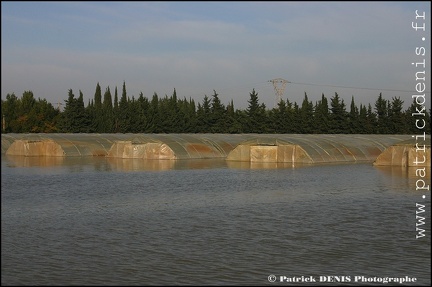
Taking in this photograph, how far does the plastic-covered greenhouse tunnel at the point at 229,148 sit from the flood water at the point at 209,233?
1430 centimetres

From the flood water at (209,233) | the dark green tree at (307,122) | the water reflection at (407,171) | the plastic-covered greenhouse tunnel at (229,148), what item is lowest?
the flood water at (209,233)

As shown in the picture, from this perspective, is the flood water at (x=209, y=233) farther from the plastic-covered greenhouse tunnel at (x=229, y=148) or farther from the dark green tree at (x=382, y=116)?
the dark green tree at (x=382, y=116)

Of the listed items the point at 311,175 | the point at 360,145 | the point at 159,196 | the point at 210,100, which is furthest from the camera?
the point at 210,100

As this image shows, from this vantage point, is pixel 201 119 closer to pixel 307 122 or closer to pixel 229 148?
pixel 307 122

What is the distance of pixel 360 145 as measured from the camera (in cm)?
4728

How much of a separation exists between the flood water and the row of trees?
164ft

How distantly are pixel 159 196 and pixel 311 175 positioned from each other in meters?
11.6

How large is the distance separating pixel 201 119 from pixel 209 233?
217ft

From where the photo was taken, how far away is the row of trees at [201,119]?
75875 millimetres

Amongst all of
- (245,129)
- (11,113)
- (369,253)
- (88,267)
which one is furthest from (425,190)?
(11,113)

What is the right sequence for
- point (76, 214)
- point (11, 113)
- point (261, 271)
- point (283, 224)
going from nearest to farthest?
1. point (261, 271)
2. point (283, 224)
3. point (76, 214)
4. point (11, 113)

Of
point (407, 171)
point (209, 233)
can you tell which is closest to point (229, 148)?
point (407, 171)

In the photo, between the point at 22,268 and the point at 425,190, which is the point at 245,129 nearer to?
the point at 425,190

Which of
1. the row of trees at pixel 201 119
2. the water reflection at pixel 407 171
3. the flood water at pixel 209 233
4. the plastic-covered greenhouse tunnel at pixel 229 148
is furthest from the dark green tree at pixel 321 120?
the flood water at pixel 209 233
